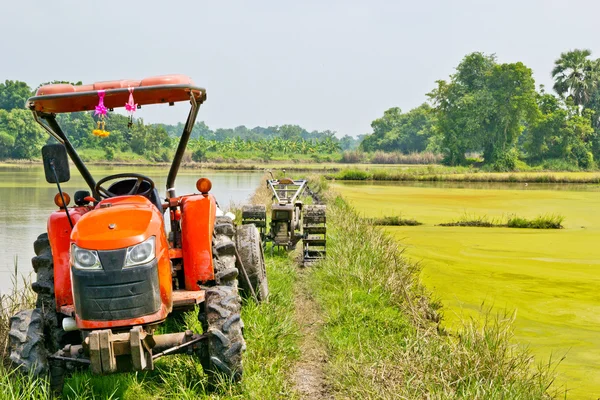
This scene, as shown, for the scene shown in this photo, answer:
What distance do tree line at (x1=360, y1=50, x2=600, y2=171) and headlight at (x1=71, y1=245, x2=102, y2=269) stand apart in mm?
48098

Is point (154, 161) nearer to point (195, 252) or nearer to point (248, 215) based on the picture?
point (248, 215)

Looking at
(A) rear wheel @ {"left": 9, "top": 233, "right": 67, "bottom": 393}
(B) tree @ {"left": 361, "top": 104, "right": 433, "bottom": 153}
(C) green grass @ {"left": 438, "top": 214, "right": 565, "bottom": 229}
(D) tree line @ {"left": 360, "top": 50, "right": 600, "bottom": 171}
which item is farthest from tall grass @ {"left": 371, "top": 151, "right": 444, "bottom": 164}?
(A) rear wheel @ {"left": 9, "top": 233, "right": 67, "bottom": 393}

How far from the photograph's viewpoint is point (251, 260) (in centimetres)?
629

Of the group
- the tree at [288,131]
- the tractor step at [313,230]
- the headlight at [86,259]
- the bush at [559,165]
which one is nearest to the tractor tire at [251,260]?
the headlight at [86,259]

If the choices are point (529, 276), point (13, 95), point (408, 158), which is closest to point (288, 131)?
point (408, 158)

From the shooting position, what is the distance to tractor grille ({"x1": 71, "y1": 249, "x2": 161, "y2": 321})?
3.71 meters

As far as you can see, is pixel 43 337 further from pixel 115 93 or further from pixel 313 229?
pixel 313 229

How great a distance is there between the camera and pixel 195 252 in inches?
180

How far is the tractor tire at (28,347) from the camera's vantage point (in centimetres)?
393

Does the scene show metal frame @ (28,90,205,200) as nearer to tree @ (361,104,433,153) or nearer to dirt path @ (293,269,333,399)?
dirt path @ (293,269,333,399)

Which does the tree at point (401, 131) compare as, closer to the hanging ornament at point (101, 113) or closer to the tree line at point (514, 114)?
the tree line at point (514, 114)

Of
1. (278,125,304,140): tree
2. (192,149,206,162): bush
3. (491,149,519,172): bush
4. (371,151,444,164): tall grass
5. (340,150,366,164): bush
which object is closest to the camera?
(491,149,519,172): bush

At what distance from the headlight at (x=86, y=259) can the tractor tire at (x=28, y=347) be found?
1.89 feet

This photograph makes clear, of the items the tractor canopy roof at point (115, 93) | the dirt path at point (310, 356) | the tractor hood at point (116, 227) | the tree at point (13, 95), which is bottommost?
the dirt path at point (310, 356)
